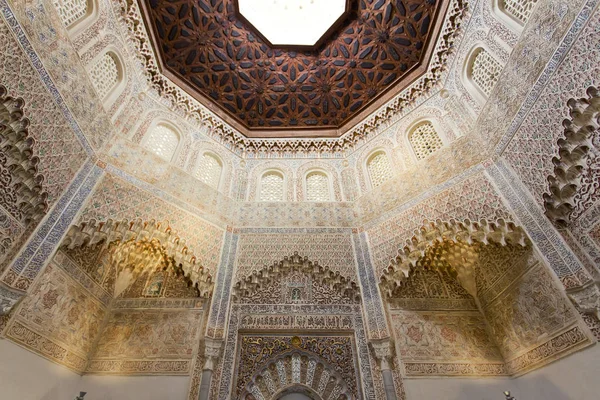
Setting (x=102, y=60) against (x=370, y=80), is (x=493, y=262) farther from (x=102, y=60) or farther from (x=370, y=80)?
(x=102, y=60)

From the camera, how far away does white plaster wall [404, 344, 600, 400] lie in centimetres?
359

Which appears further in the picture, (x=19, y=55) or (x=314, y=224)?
(x=314, y=224)

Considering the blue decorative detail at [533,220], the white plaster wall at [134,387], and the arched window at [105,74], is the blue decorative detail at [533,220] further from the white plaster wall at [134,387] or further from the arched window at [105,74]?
the arched window at [105,74]

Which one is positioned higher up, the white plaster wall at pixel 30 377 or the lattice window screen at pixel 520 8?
the lattice window screen at pixel 520 8

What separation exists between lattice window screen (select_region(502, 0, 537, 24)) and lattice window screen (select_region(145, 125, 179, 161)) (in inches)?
262

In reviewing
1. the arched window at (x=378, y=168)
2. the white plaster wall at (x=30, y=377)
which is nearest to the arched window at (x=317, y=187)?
the arched window at (x=378, y=168)

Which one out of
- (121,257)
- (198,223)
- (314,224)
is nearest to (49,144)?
(121,257)

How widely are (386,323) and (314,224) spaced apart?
7.63 ft

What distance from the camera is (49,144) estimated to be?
405cm

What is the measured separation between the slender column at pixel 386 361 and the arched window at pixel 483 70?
4565mm

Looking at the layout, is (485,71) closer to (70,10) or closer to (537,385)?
(537,385)

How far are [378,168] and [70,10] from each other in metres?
6.32

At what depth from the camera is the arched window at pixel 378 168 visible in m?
6.96

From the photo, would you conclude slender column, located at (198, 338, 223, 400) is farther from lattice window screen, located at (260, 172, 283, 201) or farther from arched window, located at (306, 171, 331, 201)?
arched window, located at (306, 171, 331, 201)
